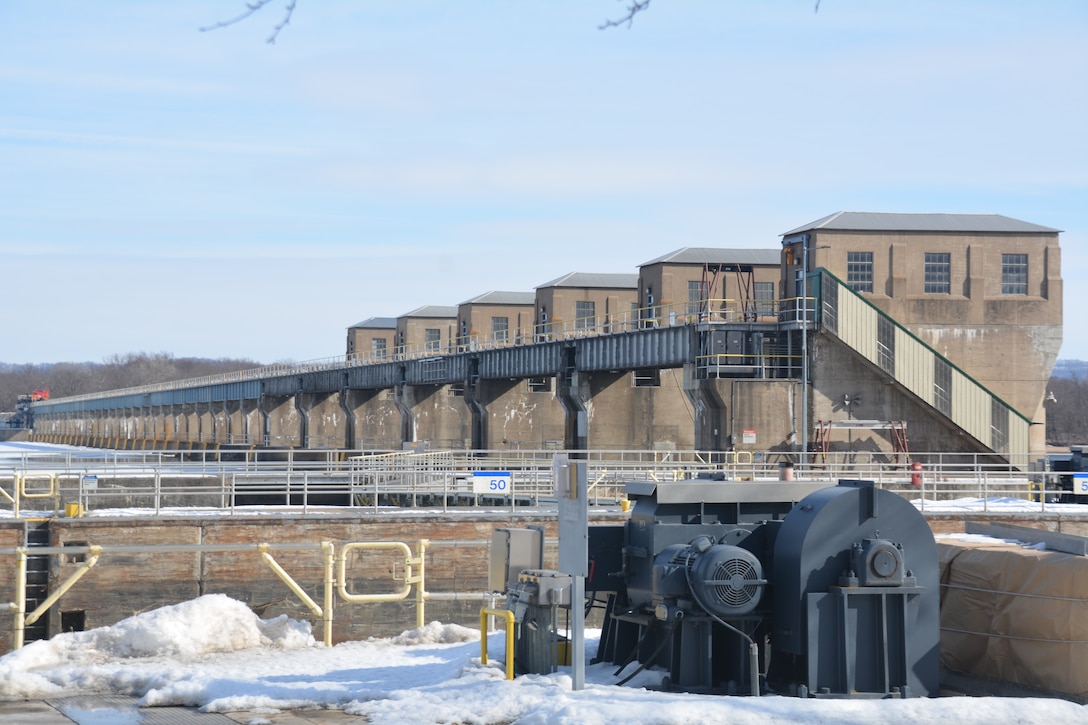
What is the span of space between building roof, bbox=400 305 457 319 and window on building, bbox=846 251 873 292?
6924 cm

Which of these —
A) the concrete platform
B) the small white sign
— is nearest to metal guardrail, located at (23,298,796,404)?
the small white sign

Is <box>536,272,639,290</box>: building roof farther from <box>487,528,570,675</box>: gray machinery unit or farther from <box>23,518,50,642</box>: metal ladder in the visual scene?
<box>487,528,570,675</box>: gray machinery unit

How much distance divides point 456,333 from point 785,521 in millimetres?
100157

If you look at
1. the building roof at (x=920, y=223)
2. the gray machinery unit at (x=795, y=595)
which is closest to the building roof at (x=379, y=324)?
the building roof at (x=920, y=223)

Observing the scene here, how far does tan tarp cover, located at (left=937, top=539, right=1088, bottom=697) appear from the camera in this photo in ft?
39.0

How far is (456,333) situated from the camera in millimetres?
111875

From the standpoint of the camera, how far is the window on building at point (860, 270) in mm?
50812

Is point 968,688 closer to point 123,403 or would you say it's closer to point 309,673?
point 309,673

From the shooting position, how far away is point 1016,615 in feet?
40.4

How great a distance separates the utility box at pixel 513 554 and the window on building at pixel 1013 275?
42.1 meters

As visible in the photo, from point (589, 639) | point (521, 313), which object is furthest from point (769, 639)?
point (521, 313)

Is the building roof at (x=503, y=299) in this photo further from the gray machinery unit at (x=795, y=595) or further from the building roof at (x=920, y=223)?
the gray machinery unit at (x=795, y=595)

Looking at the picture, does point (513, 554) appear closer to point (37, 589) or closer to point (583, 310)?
point (37, 589)

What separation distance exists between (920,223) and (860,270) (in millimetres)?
3882
